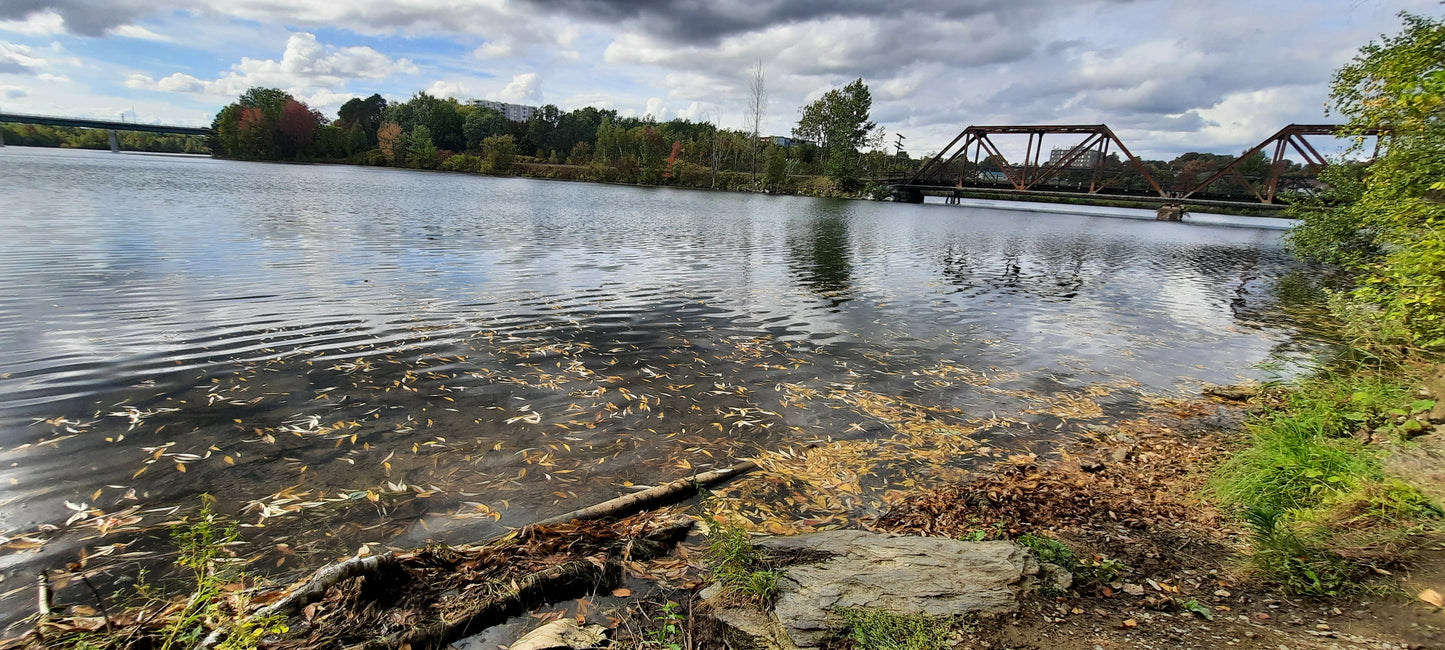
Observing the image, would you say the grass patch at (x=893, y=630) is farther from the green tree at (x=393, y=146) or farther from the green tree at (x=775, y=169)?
the green tree at (x=393, y=146)

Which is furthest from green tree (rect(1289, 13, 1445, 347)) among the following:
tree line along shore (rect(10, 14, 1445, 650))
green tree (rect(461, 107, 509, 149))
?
green tree (rect(461, 107, 509, 149))

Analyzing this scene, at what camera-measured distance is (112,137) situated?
148500 mm

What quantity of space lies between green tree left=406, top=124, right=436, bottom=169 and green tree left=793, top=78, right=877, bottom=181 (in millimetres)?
85519

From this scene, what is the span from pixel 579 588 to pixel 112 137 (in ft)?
721

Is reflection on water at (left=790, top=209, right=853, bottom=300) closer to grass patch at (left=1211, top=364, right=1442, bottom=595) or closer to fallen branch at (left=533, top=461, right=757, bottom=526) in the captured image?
grass patch at (left=1211, top=364, right=1442, bottom=595)

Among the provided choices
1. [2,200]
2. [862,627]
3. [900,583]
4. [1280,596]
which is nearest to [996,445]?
[1280,596]

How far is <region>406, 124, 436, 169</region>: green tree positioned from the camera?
129000 mm

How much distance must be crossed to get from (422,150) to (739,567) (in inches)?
5807

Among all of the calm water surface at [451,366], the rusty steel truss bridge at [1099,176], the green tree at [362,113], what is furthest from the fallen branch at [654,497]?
the green tree at [362,113]

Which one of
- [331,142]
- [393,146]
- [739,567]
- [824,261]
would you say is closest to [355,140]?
[331,142]

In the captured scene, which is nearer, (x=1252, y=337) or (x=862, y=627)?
(x=862, y=627)

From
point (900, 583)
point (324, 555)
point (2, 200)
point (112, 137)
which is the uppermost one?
point (112, 137)

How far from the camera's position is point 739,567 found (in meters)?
4.29

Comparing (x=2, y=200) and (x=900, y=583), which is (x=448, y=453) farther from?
(x=2, y=200)
